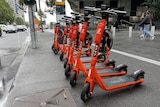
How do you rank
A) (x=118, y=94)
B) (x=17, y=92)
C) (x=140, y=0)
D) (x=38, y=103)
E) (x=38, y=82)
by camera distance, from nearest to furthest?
(x=38, y=103)
(x=118, y=94)
(x=17, y=92)
(x=38, y=82)
(x=140, y=0)

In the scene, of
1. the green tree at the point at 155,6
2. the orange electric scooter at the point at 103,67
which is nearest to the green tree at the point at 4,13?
the green tree at the point at 155,6

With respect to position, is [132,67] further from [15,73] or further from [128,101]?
[15,73]

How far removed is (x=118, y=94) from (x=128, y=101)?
293 mm

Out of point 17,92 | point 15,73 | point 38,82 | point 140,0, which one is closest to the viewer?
point 17,92

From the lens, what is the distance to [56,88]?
365 cm

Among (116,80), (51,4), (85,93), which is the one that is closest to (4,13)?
(51,4)

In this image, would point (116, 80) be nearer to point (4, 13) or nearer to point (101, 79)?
point (101, 79)

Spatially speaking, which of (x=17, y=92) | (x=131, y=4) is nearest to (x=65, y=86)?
(x=17, y=92)

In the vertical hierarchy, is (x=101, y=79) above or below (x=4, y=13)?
below

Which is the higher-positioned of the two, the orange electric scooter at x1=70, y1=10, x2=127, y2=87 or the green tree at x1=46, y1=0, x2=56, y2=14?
the green tree at x1=46, y1=0, x2=56, y2=14

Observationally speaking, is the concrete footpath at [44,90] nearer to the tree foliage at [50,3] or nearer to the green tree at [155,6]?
the green tree at [155,6]

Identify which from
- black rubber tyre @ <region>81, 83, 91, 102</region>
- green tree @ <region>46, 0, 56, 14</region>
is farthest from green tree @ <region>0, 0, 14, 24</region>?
black rubber tyre @ <region>81, 83, 91, 102</region>

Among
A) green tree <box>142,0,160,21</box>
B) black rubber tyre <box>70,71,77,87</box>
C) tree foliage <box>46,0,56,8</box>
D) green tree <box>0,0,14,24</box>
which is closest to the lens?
black rubber tyre <box>70,71,77,87</box>

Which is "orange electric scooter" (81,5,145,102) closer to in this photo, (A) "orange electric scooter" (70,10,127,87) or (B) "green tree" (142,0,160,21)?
(A) "orange electric scooter" (70,10,127,87)
